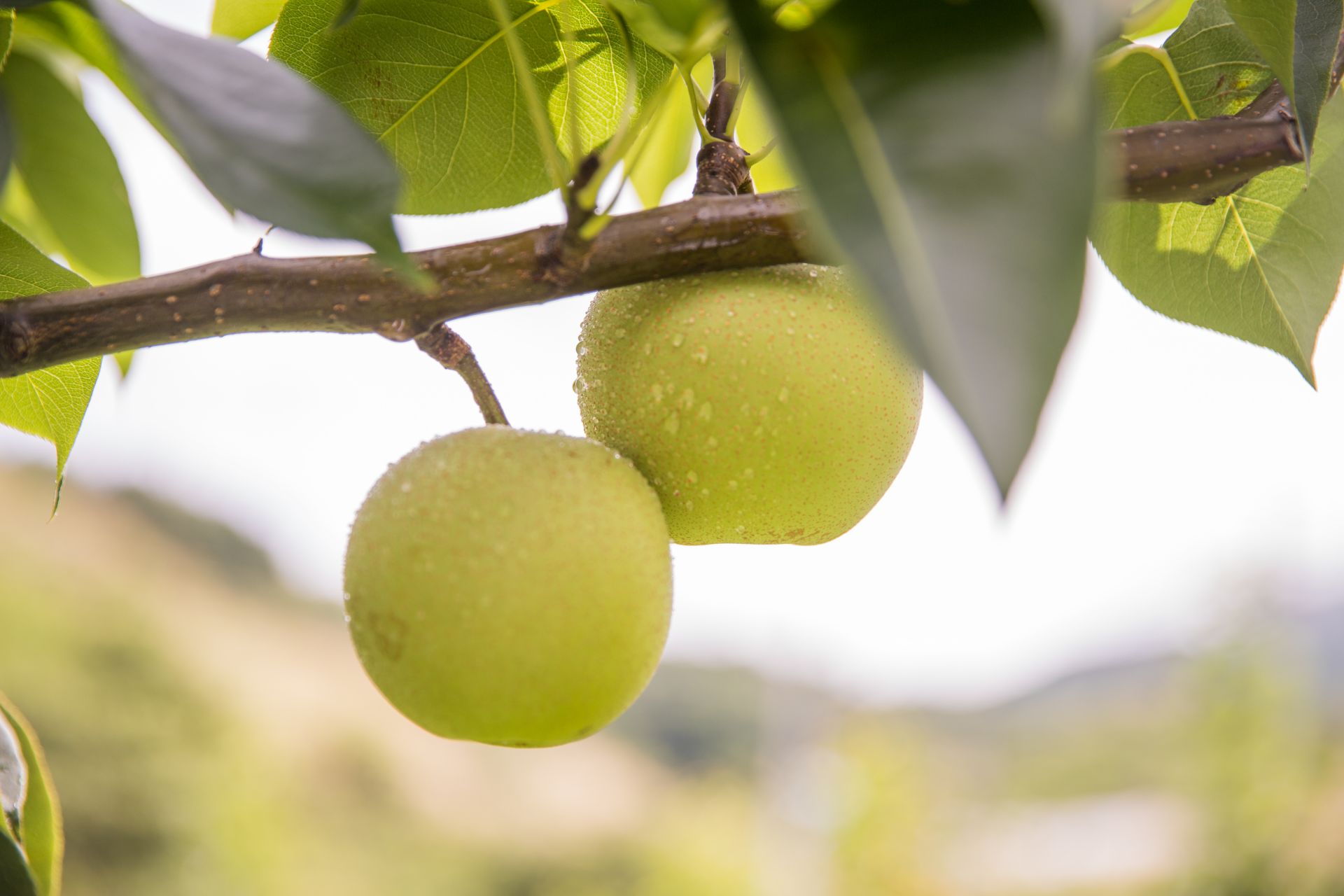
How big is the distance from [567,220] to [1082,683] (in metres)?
17.2

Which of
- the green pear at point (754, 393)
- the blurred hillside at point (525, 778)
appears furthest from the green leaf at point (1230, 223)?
the blurred hillside at point (525, 778)

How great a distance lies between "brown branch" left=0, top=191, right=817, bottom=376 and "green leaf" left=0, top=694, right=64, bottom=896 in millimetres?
187

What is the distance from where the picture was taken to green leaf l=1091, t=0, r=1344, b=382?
1.30 feet

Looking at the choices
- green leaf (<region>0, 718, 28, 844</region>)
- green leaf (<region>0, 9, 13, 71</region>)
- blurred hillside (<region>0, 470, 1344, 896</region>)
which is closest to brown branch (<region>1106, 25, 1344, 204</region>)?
green leaf (<region>0, 9, 13, 71</region>)

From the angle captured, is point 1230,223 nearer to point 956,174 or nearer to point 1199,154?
point 1199,154

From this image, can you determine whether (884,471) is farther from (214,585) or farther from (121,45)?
(214,585)

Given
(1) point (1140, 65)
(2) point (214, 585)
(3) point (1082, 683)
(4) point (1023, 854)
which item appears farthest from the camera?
(3) point (1082, 683)

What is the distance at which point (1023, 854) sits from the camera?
36.5ft

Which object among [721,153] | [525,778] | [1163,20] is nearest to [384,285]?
[721,153]

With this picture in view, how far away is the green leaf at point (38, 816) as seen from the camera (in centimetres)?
40

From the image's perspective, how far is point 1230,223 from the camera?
0.42 metres

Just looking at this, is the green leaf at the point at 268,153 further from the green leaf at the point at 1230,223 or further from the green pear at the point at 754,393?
the green leaf at the point at 1230,223

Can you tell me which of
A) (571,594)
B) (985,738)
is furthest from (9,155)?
(985,738)

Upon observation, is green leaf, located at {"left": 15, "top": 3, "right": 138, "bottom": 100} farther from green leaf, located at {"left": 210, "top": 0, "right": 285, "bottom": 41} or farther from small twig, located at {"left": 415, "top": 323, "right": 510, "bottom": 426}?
small twig, located at {"left": 415, "top": 323, "right": 510, "bottom": 426}
